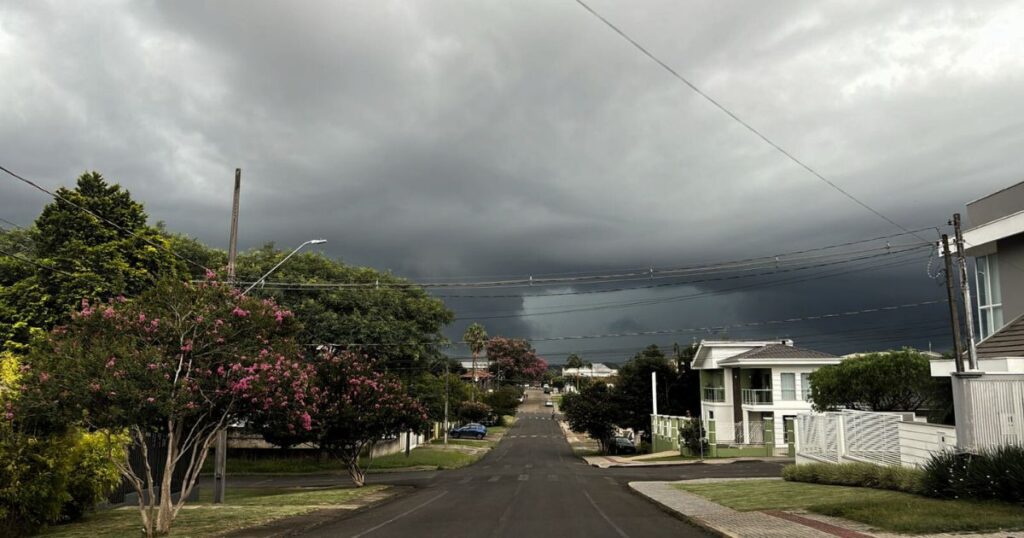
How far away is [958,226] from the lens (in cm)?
2083

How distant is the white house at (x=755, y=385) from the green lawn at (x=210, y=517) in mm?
37407

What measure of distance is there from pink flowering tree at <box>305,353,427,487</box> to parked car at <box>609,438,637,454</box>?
33.2 m

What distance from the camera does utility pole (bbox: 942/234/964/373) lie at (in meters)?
20.0

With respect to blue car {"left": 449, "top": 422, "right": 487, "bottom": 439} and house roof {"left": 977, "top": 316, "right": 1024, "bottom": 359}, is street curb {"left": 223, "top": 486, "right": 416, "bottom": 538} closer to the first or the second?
house roof {"left": 977, "top": 316, "right": 1024, "bottom": 359}

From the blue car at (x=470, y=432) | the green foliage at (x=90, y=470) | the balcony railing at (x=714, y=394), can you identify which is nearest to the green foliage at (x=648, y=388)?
the balcony railing at (x=714, y=394)

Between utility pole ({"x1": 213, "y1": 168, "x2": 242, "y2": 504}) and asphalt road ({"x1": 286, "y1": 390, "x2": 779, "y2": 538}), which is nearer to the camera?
asphalt road ({"x1": 286, "y1": 390, "x2": 779, "y2": 538})

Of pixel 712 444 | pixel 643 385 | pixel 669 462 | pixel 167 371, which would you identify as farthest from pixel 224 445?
pixel 643 385

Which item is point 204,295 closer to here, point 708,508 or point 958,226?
point 708,508

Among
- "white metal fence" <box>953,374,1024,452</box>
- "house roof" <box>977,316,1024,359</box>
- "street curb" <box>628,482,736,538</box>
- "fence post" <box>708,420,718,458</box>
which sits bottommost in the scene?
"fence post" <box>708,420,718,458</box>

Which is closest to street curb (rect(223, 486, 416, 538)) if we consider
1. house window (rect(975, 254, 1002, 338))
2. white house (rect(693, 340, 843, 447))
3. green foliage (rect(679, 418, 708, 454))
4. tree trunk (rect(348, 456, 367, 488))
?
tree trunk (rect(348, 456, 367, 488))

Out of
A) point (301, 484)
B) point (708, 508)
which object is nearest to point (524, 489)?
point (708, 508)

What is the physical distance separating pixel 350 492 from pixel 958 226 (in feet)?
72.7

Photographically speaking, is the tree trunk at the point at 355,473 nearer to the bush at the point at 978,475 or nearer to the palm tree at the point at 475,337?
the bush at the point at 978,475

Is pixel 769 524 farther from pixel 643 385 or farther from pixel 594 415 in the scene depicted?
pixel 643 385
